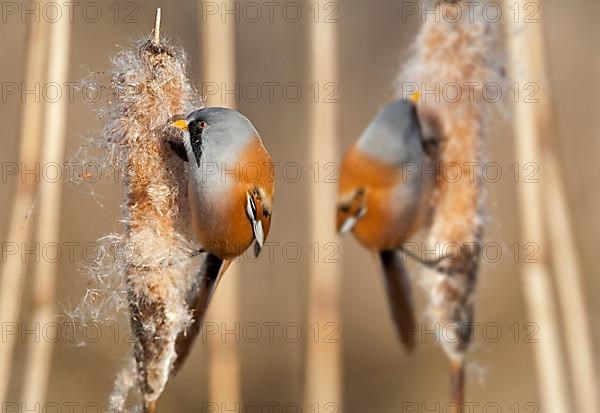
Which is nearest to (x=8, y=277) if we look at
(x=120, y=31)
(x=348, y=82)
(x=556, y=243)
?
(x=556, y=243)

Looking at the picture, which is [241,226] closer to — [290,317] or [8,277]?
[8,277]

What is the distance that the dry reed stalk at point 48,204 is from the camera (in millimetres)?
989

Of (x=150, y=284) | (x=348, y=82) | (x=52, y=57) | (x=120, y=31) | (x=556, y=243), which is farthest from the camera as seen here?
(x=348, y=82)

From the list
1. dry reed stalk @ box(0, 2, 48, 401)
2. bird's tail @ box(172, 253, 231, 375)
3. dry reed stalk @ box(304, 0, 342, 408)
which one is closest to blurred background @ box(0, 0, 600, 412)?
dry reed stalk @ box(304, 0, 342, 408)

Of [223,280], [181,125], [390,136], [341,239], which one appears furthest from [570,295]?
[341,239]

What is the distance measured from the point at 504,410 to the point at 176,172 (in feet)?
5.99

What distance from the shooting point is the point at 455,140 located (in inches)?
44.4

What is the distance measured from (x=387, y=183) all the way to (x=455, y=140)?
0.12m

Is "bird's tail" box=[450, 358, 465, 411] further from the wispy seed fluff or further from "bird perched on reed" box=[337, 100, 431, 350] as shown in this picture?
"bird perched on reed" box=[337, 100, 431, 350]

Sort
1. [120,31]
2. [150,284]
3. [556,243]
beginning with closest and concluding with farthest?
[150,284] → [556,243] → [120,31]

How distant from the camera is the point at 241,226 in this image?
2.81 feet

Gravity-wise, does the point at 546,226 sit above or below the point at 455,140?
below

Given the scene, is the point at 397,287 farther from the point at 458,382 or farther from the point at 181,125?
the point at 181,125

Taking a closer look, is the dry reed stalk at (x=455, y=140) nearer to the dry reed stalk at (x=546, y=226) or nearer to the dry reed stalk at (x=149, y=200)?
the dry reed stalk at (x=546, y=226)
